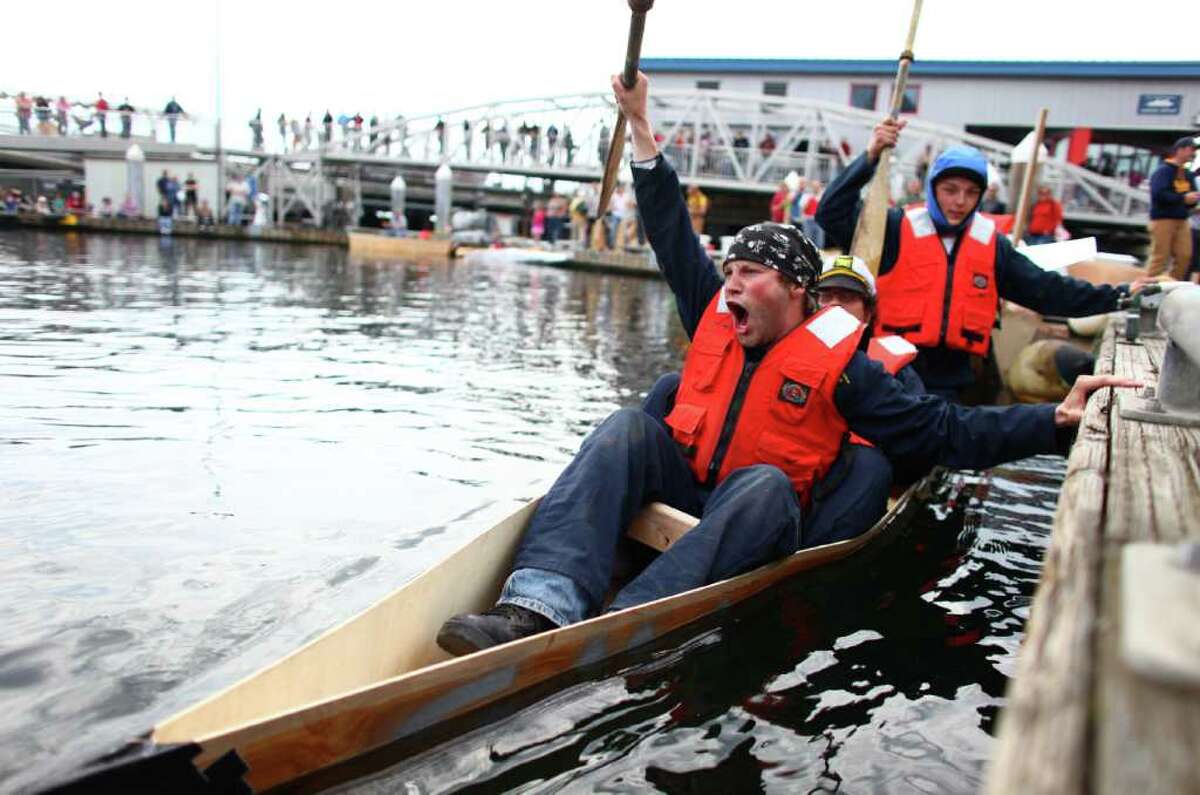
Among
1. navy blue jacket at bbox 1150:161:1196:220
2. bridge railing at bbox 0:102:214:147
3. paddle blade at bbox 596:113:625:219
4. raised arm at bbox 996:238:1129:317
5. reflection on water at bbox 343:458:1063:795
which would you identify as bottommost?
reflection on water at bbox 343:458:1063:795

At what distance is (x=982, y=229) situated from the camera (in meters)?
5.56

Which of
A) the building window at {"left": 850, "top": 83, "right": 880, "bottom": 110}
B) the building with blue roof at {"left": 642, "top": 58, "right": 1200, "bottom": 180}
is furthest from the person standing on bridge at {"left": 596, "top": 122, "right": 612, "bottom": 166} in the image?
the building window at {"left": 850, "top": 83, "right": 880, "bottom": 110}

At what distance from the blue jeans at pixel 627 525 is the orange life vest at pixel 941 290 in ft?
8.10

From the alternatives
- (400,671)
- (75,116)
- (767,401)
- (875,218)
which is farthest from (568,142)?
(400,671)

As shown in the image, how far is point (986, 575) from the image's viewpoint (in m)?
4.28

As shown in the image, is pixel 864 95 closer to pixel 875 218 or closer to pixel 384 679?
pixel 875 218

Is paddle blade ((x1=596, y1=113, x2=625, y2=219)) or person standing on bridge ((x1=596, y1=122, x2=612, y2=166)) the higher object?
person standing on bridge ((x1=596, y1=122, x2=612, y2=166))

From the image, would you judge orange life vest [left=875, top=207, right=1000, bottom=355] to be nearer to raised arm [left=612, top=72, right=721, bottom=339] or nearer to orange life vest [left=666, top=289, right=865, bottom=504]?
raised arm [left=612, top=72, right=721, bottom=339]

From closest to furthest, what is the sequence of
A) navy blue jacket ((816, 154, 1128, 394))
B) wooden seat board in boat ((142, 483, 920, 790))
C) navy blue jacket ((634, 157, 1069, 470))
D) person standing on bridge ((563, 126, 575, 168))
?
wooden seat board in boat ((142, 483, 920, 790)), navy blue jacket ((634, 157, 1069, 470)), navy blue jacket ((816, 154, 1128, 394)), person standing on bridge ((563, 126, 575, 168))

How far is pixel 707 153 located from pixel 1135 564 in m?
30.7

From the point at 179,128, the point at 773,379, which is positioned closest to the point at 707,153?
the point at 179,128

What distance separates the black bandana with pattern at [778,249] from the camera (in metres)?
3.56

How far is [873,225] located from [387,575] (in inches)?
143

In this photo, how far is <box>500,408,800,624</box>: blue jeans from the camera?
10.2 feet
